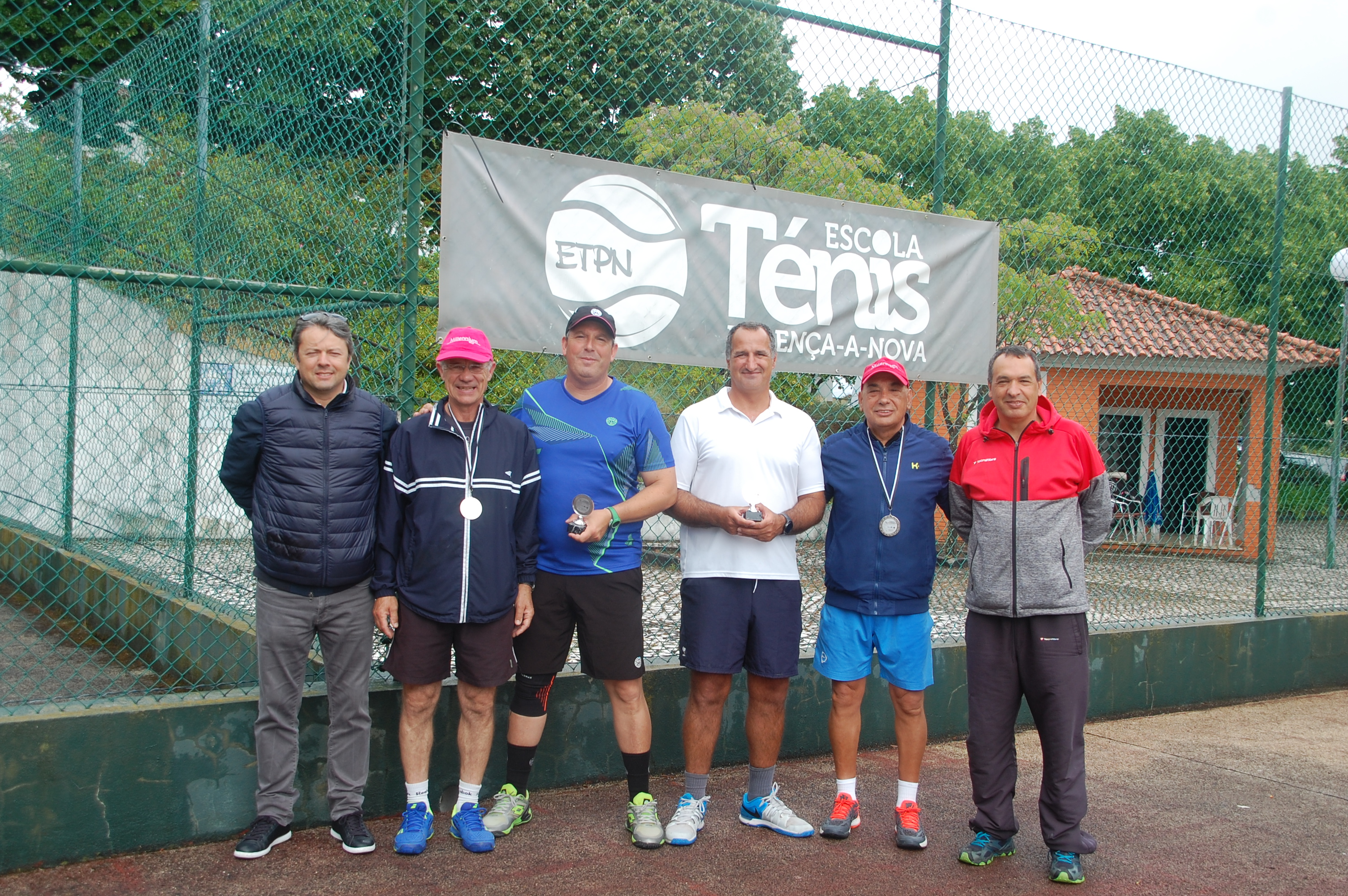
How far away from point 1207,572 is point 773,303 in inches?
303

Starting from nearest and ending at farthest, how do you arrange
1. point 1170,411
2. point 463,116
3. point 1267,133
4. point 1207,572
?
point 463,116
point 1267,133
point 1207,572
point 1170,411

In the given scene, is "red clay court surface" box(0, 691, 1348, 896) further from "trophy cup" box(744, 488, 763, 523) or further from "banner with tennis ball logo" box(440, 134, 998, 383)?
"banner with tennis ball logo" box(440, 134, 998, 383)

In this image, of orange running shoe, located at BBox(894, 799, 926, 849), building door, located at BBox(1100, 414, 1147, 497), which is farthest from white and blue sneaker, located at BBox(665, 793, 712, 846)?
building door, located at BBox(1100, 414, 1147, 497)

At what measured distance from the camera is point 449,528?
3451mm

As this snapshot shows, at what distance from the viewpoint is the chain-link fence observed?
4316 mm

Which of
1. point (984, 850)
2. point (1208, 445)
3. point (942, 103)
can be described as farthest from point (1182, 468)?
point (984, 850)

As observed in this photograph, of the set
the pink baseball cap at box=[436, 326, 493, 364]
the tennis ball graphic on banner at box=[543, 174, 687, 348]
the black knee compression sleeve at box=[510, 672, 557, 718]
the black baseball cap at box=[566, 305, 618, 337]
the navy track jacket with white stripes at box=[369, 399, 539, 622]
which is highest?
the tennis ball graphic on banner at box=[543, 174, 687, 348]

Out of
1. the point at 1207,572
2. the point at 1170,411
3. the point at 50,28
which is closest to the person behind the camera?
the point at 50,28

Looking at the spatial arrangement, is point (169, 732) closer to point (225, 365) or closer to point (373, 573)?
point (373, 573)

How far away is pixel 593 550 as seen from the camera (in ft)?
11.9

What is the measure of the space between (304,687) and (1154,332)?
1132cm

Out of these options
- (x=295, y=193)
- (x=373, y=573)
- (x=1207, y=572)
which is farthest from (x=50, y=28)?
(x=1207, y=572)

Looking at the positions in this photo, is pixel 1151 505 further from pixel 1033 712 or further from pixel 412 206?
pixel 412 206

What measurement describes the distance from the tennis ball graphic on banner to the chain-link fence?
316 millimetres
